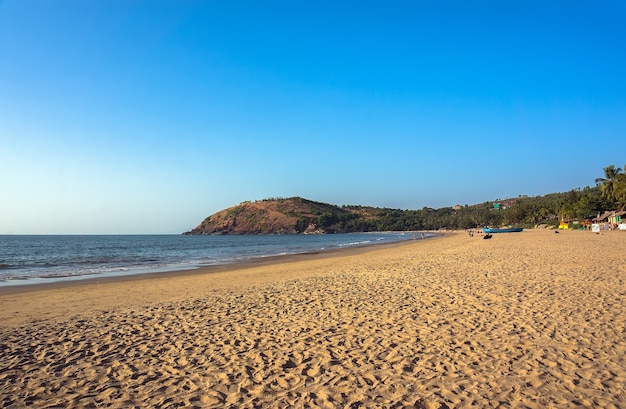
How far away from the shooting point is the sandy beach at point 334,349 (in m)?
4.59

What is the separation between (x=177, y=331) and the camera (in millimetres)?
7676

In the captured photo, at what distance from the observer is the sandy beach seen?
4594 mm

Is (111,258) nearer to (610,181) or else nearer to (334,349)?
(334,349)

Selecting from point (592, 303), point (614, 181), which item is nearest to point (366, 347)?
point (592, 303)

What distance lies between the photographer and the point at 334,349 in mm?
6168

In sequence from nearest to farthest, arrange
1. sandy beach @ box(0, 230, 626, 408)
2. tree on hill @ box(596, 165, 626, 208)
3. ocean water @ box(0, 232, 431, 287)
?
sandy beach @ box(0, 230, 626, 408), ocean water @ box(0, 232, 431, 287), tree on hill @ box(596, 165, 626, 208)

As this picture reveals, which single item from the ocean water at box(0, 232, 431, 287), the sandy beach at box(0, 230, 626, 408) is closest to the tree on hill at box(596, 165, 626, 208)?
the ocean water at box(0, 232, 431, 287)

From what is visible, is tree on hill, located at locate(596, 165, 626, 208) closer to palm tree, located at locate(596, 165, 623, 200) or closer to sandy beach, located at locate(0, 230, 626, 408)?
palm tree, located at locate(596, 165, 623, 200)

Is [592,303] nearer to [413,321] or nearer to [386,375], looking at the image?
[413,321]

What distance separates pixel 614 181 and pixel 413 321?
89.6 m

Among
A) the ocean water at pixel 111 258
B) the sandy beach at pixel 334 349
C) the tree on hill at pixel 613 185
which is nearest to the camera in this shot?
the sandy beach at pixel 334 349

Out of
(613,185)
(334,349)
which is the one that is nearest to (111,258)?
(334,349)

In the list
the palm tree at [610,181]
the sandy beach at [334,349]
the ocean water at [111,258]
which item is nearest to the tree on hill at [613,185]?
the palm tree at [610,181]

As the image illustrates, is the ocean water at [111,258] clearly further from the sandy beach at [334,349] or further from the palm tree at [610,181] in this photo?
the palm tree at [610,181]
